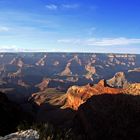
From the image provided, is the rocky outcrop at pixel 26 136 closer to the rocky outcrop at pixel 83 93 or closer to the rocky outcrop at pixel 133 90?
the rocky outcrop at pixel 133 90

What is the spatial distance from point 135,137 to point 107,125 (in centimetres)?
1059

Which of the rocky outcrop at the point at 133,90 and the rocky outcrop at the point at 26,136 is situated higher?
the rocky outcrop at the point at 26,136

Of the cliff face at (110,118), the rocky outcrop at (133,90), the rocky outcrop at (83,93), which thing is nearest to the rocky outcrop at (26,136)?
the cliff face at (110,118)

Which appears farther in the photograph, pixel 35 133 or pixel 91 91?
pixel 91 91

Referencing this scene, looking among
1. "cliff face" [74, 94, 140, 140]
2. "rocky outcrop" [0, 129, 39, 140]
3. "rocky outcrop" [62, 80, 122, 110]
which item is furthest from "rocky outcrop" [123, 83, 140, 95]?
"rocky outcrop" [0, 129, 39, 140]

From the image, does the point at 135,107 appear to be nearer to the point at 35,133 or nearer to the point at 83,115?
the point at 83,115

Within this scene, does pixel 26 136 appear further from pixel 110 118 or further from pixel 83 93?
pixel 83 93

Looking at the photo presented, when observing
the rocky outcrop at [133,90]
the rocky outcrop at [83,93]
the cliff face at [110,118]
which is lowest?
the rocky outcrop at [83,93]

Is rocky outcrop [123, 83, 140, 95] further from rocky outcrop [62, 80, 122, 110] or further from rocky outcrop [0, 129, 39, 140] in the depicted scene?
rocky outcrop [0, 129, 39, 140]

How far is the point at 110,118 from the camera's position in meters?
70.6

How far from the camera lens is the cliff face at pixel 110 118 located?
60.7 m

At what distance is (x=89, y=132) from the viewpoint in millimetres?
67500

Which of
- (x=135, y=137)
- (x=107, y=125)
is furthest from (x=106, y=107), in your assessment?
(x=135, y=137)

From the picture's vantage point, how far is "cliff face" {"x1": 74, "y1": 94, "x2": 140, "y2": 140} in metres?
60.7
